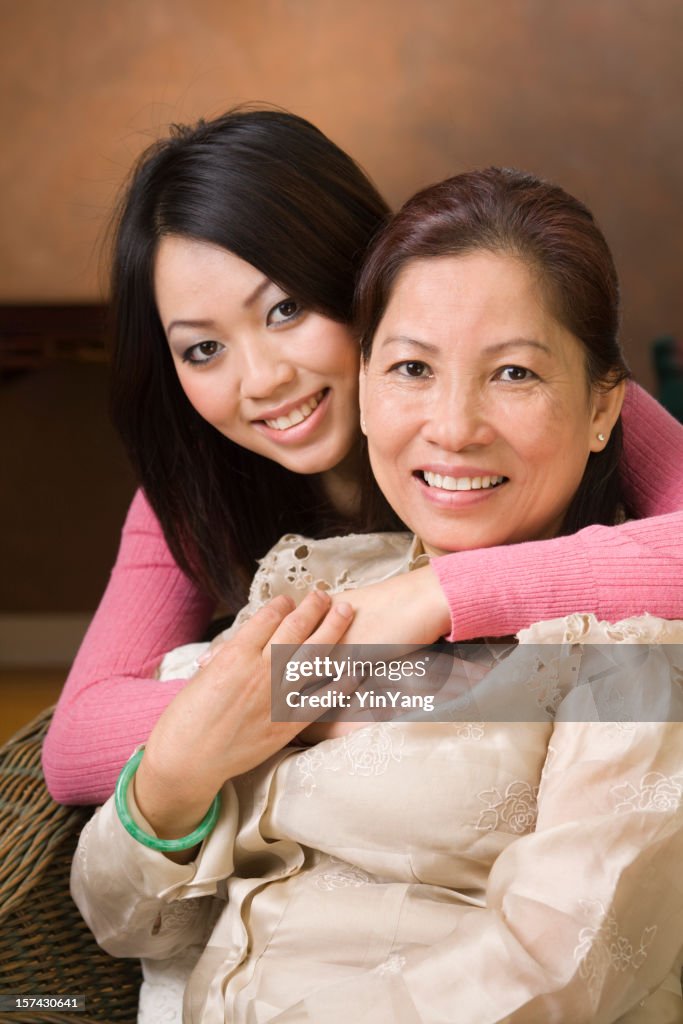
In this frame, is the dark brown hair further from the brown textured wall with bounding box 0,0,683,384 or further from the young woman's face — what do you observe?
the brown textured wall with bounding box 0,0,683,384

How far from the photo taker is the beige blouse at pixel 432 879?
107 cm

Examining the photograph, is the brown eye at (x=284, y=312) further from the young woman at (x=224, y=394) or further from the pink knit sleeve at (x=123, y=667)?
the pink knit sleeve at (x=123, y=667)

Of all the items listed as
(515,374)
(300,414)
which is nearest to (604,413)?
(515,374)

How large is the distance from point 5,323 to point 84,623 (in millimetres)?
1303

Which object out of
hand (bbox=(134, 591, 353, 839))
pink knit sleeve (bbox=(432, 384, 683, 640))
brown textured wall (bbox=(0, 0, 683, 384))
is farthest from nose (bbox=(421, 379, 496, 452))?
brown textured wall (bbox=(0, 0, 683, 384))

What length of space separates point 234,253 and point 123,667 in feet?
2.16

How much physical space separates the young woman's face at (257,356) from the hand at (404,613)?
0.44 metres

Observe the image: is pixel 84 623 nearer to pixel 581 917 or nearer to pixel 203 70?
pixel 203 70

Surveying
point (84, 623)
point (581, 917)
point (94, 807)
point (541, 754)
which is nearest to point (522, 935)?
point (581, 917)

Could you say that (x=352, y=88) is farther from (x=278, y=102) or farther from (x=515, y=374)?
(x=515, y=374)

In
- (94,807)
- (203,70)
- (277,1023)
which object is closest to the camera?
(277,1023)

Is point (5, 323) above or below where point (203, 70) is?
below

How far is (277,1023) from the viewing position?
116 centimetres

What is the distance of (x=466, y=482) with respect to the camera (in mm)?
1417
